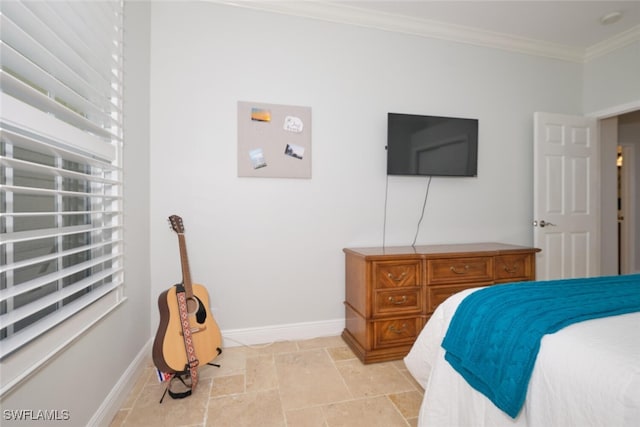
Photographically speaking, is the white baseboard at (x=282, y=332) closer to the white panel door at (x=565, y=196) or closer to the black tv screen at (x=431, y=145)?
the black tv screen at (x=431, y=145)

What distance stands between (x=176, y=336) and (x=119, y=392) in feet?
1.29

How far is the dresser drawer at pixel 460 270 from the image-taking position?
2137mm

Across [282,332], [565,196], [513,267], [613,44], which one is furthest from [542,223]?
[282,332]

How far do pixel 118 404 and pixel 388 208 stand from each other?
Answer: 229 centimetres

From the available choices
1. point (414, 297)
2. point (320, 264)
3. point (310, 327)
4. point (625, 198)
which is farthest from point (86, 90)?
point (625, 198)

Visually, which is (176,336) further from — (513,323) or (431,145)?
(431,145)

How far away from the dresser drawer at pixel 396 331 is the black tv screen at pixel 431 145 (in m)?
1.21

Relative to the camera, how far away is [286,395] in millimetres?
1654

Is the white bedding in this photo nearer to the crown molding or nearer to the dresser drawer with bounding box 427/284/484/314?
the dresser drawer with bounding box 427/284/484/314

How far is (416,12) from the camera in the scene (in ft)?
8.07

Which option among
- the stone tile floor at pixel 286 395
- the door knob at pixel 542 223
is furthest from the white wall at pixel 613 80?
the stone tile floor at pixel 286 395

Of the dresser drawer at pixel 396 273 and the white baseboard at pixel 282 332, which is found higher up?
the dresser drawer at pixel 396 273

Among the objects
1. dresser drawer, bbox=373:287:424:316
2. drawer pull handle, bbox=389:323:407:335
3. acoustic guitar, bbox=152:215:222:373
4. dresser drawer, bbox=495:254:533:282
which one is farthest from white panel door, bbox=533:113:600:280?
acoustic guitar, bbox=152:215:222:373

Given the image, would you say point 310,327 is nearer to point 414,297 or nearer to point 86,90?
point 414,297
